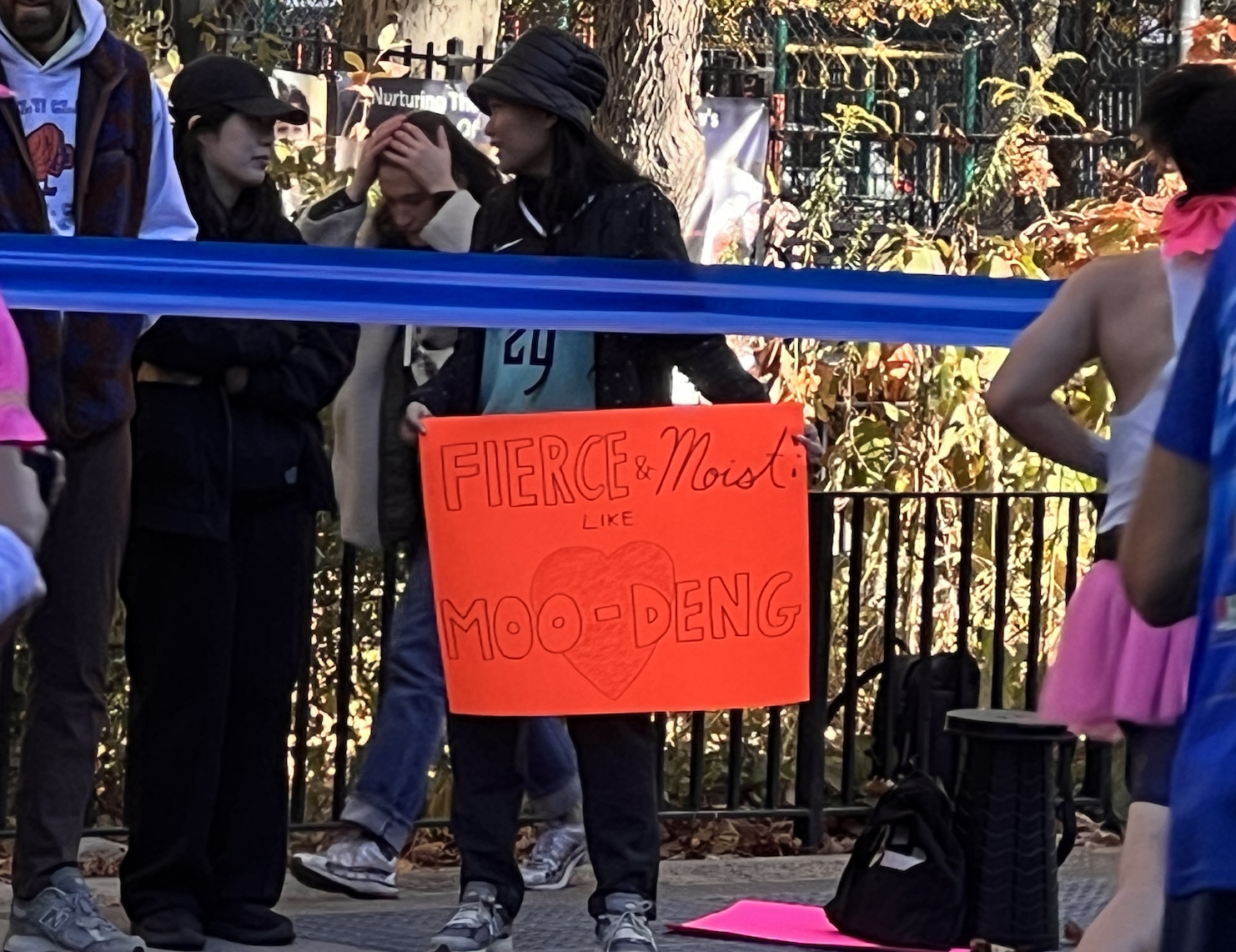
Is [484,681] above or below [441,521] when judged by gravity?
below

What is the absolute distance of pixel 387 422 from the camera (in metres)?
6.28

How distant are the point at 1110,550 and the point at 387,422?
252 cm

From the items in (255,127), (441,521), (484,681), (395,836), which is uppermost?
(255,127)

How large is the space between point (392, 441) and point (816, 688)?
171 centimetres

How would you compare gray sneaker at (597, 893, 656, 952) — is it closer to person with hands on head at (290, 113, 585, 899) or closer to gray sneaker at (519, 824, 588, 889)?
person with hands on head at (290, 113, 585, 899)

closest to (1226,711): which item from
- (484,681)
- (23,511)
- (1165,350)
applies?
(23,511)

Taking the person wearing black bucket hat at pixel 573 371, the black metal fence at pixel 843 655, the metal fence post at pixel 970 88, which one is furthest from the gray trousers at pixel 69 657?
the metal fence post at pixel 970 88

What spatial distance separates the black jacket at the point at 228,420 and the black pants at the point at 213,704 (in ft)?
0.25

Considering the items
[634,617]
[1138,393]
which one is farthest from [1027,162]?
[1138,393]

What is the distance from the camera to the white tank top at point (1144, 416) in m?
4.07

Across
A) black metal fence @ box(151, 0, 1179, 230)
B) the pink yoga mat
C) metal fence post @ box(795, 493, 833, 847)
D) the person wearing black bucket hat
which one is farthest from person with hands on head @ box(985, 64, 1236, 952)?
→ black metal fence @ box(151, 0, 1179, 230)

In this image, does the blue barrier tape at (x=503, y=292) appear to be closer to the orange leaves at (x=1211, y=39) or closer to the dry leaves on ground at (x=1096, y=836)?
the dry leaves on ground at (x=1096, y=836)

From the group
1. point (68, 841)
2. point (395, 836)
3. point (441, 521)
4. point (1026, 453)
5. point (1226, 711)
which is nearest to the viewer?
point (1226, 711)

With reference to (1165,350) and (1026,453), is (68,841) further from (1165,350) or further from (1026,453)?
(1026,453)
